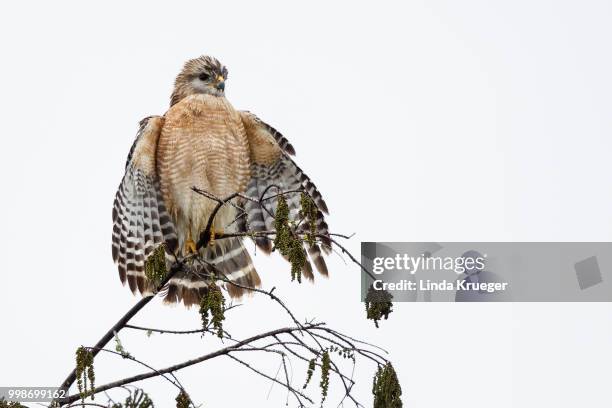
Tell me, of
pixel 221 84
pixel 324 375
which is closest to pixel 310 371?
pixel 324 375

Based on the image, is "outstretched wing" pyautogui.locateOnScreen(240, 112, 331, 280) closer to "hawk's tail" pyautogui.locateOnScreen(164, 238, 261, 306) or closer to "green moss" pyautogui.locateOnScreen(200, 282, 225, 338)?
"hawk's tail" pyautogui.locateOnScreen(164, 238, 261, 306)

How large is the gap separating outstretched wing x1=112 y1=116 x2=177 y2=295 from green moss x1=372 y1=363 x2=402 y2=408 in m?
4.41

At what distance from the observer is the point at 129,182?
884 cm

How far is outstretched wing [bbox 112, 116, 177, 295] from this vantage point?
28.6 ft

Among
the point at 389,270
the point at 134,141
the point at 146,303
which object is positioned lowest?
the point at 146,303

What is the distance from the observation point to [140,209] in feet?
28.8

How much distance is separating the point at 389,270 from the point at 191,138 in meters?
2.23

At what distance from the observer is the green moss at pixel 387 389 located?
4.43 meters

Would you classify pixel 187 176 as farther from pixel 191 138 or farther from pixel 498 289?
pixel 498 289

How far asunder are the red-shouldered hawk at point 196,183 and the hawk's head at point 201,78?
0.38m

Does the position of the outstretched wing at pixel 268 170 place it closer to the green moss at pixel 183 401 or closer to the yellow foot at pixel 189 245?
the yellow foot at pixel 189 245

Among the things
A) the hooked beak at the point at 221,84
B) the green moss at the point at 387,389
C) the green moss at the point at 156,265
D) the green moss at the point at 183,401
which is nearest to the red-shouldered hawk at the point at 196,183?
the hooked beak at the point at 221,84

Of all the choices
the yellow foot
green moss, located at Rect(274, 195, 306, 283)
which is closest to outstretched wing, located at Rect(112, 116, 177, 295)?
the yellow foot

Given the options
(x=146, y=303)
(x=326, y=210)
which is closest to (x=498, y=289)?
(x=326, y=210)
